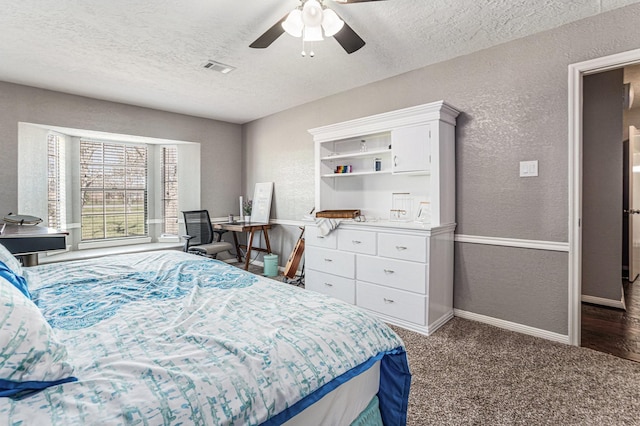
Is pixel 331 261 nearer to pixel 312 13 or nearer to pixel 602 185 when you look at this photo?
pixel 312 13

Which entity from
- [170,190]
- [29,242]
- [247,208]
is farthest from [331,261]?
[170,190]

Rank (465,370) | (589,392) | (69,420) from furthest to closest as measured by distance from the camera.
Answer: (465,370) < (589,392) < (69,420)

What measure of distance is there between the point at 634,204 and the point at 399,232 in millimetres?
3798

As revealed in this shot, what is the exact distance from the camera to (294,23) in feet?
6.70

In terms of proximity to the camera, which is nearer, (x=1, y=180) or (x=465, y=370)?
(x=465, y=370)

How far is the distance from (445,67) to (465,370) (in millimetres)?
2671

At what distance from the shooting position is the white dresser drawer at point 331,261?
338 cm

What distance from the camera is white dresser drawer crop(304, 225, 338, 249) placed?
3.54m

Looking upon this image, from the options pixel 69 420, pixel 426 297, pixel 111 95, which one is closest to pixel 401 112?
pixel 426 297

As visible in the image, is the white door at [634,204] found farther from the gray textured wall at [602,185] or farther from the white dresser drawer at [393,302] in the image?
the white dresser drawer at [393,302]

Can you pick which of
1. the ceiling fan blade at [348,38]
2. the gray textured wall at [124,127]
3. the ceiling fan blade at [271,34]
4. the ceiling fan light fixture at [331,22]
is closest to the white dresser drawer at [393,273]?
the ceiling fan blade at [348,38]

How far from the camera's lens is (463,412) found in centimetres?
181

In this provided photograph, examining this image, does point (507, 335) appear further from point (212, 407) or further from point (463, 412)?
point (212, 407)

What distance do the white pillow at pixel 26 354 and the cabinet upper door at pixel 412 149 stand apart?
281 centimetres
